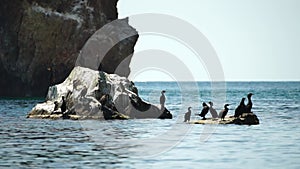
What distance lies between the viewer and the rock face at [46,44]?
9375 centimetres

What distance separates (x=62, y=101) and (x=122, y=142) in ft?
53.5

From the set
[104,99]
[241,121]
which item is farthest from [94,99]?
[241,121]

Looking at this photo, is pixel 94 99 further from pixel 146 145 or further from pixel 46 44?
pixel 46 44

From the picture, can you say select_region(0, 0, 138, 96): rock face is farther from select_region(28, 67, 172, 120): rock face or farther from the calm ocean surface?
the calm ocean surface

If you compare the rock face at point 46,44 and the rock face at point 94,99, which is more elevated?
the rock face at point 46,44

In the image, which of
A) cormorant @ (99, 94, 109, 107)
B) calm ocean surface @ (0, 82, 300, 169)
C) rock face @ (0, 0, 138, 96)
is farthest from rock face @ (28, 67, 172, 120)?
rock face @ (0, 0, 138, 96)

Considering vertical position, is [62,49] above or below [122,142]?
above

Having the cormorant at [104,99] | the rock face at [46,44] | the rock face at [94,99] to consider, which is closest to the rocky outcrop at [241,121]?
the cormorant at [104,99]

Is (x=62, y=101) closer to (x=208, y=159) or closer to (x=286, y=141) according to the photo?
(x=286, y=141)

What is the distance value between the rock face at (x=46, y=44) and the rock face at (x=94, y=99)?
46.7 meters

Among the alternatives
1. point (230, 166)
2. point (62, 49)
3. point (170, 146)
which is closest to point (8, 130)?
point (170, 146)

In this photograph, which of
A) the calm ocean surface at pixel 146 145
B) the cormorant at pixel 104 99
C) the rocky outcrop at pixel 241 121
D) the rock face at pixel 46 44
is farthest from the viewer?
the rock face at pixel 46 44

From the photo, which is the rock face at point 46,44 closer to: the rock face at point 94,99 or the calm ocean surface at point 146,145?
the rock face at point 94,99

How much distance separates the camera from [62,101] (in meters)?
44.9
